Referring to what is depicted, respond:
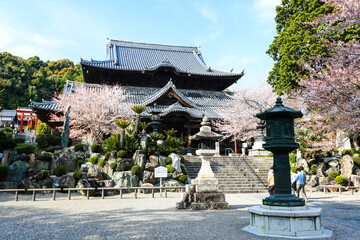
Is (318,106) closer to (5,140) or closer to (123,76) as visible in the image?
(5,140)

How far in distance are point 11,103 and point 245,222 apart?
58699 millimetres

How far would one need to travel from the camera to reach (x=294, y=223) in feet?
15.7

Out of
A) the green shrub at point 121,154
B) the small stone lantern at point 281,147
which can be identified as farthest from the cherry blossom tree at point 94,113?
the small stone lantern at point 281,147

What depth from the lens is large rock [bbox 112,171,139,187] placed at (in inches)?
529

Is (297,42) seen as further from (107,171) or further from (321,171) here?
(107,171)

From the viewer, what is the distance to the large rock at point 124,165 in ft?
45.7

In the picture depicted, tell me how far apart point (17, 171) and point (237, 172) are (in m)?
13.2

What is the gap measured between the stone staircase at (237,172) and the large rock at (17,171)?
959 cm

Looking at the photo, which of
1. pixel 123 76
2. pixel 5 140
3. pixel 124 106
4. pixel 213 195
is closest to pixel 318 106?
pixel 213 195

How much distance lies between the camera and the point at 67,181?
1315 cm

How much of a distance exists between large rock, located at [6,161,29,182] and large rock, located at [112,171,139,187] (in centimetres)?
481

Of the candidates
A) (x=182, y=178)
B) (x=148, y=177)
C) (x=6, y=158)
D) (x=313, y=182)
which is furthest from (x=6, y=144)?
(x=313, y=182)

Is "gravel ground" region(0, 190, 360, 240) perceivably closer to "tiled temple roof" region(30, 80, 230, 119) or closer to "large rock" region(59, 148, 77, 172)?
"large rock" region(59, 148, 77, 172)

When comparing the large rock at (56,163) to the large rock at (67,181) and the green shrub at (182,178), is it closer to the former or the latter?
the large rock at (67,181)
